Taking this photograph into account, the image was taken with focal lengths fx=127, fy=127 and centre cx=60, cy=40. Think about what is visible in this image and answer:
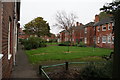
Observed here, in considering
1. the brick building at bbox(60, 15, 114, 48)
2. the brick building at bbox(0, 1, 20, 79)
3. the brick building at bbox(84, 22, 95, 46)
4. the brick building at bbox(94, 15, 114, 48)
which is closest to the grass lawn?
the brick building at bbox(0, 1, 20, 79)

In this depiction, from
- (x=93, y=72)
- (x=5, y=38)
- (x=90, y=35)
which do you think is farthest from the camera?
(x=90, y=35)

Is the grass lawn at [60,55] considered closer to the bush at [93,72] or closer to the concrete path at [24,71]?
the concrete path at [24,71]

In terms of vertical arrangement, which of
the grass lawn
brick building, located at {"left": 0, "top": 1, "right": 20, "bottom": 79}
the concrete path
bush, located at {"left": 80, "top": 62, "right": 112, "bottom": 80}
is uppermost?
brick building, located at {"left": 0, "top": 1, "right": 20, "bottom": 79}

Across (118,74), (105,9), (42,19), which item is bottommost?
(118,74)

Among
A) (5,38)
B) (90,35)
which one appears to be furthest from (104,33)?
(5,38)

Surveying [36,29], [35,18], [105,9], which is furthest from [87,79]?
[35,18]

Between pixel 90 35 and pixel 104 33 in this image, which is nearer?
pixel 104 33

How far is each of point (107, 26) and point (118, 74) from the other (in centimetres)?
2969

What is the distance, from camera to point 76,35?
43.8 m

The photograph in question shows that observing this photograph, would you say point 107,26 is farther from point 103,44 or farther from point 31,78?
point 31,78

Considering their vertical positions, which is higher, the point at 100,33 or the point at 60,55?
the point at 100,33

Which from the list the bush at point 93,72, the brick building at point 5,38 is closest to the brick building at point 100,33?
the bush at point 93,72

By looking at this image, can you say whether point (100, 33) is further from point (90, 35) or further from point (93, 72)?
point (93, 72)

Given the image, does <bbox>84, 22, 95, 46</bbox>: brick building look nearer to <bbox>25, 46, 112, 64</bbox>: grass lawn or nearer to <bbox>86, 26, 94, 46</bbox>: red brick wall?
<bbox>86, 26, 94, 46</bbox>: red brick wall
